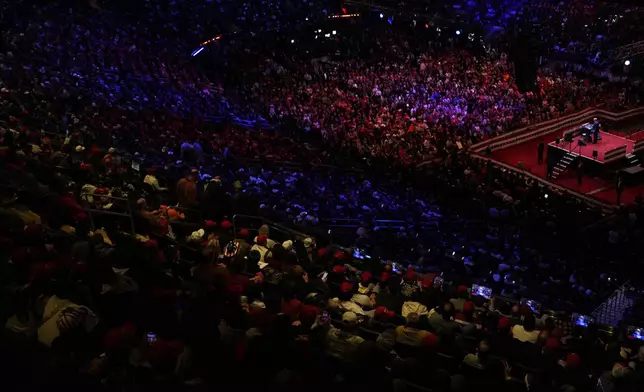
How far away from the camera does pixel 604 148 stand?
18094mm

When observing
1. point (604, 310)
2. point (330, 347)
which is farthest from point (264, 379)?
point (604, 310)

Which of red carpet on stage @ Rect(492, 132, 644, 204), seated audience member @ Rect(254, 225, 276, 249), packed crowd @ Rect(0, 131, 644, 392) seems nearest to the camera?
packed crowd @ Rect(0, 131, 644, 392)

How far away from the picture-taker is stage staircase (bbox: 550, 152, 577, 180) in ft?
59.2

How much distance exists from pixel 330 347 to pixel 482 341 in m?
1.27

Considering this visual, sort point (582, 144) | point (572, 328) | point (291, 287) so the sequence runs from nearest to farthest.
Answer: point (291, 287), point (572, 328), point (582, 144)

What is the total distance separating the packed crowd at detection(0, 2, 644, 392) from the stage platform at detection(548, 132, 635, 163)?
2.88 metres

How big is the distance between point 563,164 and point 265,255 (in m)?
13.3

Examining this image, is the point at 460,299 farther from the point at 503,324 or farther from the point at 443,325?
the point at 443,325

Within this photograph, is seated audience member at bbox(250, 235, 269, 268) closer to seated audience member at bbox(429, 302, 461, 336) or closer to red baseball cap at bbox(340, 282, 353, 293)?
red baseball cap at bbox(340, 282, 353, 293)

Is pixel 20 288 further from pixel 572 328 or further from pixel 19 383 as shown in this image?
pixel 572 328

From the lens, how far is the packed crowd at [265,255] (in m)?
4.78

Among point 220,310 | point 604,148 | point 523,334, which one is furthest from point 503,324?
point 604,148

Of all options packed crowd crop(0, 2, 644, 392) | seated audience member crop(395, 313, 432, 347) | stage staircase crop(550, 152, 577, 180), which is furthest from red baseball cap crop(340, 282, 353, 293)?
stage staircase crop(550, 152, 577, 180)

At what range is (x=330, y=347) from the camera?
16.9ft
